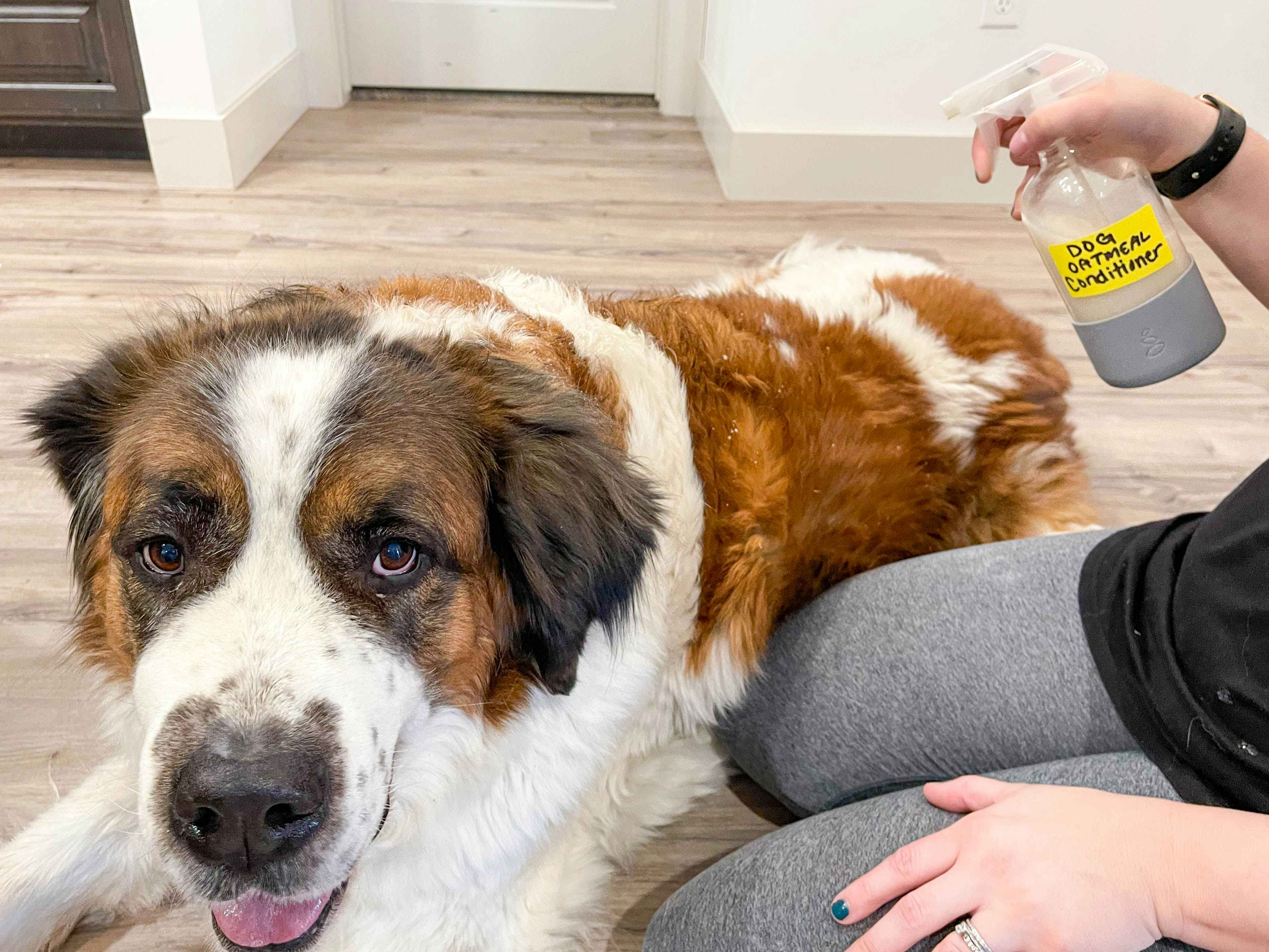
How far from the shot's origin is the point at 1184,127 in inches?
46.9

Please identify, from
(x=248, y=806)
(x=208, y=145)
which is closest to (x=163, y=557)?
(x=248, y=806)

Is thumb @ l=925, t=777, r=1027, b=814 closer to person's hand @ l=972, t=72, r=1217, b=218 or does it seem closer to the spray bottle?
the spray bottle

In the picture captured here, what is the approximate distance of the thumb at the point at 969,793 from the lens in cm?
104

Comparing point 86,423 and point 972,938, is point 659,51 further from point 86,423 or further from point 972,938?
point 972,938

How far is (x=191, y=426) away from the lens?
0.98 metres

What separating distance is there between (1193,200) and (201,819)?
137 centimetres

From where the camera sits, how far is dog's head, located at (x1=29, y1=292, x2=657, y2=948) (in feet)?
→ 2.88

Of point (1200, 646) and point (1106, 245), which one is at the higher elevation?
point (1106, 245)

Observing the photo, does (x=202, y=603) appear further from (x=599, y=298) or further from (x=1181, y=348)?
(x=1181, y=348)

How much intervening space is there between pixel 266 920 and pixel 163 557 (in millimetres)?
401

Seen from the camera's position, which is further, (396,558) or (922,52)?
(922,52)

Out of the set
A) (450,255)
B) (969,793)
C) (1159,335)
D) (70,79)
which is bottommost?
(450,255)

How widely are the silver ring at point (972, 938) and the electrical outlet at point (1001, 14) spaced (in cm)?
333

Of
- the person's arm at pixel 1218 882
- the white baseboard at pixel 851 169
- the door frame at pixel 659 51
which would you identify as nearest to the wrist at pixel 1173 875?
the person's arm at pixel 1218 882
